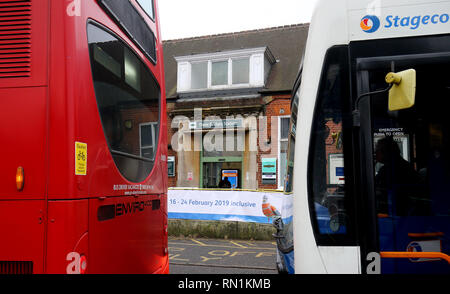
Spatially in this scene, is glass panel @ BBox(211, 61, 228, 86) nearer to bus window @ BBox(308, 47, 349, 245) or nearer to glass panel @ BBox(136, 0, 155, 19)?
Answer: glass panel @ BBox(136, 0, 155, 19)

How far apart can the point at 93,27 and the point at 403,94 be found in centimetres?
225

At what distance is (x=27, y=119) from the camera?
2.50 m

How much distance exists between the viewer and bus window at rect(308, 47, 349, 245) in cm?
273

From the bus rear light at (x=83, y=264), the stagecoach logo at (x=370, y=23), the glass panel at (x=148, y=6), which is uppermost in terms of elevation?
the glass panel at (x=148, y=6)

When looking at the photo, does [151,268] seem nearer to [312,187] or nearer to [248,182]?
[312,187]

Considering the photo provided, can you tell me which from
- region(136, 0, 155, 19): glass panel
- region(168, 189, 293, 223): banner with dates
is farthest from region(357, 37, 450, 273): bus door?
region(168, 189, 293, 223): banner with dates

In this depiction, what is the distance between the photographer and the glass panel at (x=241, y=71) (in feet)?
58.1

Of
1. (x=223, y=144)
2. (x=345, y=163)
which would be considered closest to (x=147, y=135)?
(x=345, y=163)

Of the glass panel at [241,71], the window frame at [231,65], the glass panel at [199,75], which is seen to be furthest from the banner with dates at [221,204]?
the glass panel at [199,75]

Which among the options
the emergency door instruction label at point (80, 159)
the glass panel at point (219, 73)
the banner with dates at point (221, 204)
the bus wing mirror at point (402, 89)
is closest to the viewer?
the bus wing mirror at point (402, 89)

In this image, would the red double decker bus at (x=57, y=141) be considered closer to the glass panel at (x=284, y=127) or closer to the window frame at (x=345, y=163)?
the window frame at (x=345, y=163)

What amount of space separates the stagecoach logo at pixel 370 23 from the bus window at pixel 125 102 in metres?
1.99

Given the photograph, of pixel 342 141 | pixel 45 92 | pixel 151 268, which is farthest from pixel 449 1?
pixel 151 268

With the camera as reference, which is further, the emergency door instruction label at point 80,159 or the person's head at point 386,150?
the person's head at point 386,150
